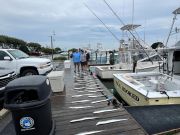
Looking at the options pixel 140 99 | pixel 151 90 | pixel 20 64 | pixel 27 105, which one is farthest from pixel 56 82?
pixel 27 105

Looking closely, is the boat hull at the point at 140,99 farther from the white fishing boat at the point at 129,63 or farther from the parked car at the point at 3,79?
the white fishing boat at the point at 129,63

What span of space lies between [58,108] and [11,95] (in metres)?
3.09

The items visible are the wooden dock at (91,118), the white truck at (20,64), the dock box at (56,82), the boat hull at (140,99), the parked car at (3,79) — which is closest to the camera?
the wooden dock at (91,118)

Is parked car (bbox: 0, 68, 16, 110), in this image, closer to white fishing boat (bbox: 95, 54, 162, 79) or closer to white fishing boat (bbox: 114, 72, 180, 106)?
white fishing boat (bbox: 114, 72, 180, 106)

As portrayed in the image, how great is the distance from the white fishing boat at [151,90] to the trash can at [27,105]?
4947mm

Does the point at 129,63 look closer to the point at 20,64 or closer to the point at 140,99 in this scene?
the point at 20,64

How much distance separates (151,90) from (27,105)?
7.22 meters

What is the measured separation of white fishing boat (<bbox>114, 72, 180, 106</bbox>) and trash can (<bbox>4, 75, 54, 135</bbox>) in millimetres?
4947

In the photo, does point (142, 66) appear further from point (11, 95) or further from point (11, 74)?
point (11, 95)

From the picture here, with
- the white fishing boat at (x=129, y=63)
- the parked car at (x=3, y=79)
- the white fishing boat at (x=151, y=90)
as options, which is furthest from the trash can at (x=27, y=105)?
the white fishing boat at (x=129, y=63)

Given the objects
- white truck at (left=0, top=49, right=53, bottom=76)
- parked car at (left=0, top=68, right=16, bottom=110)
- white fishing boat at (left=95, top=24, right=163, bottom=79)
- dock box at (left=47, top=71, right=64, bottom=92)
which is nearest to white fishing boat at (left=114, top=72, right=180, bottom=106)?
dock box at (left=47, top=71, right=64, bottom=92)

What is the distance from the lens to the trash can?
11.6 ft

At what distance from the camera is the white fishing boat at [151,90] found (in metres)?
7.84

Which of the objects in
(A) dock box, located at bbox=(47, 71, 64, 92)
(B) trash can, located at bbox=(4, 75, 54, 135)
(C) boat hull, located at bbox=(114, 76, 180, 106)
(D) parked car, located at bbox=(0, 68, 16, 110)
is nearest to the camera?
(B) trash can, located at bbox=(4, 75, 54, 135)
